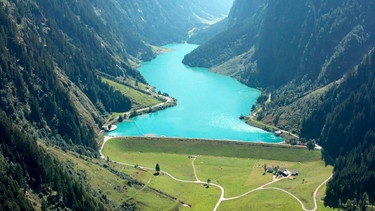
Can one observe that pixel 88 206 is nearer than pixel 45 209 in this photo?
No

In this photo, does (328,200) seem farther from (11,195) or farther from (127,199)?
(11,195)

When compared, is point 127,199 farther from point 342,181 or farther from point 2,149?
point 342,181

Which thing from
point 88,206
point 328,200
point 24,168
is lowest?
point 328,200

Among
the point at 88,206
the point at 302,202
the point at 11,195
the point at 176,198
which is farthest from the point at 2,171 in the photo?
the point at 302,202

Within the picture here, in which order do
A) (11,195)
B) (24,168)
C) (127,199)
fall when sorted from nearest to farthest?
(11,195)
(24,168)
(127,199)

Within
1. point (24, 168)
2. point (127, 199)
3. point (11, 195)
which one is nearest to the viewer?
point (11, 195)

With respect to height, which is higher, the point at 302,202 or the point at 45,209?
the point at 45,209

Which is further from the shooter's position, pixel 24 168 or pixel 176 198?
pixel 176 198

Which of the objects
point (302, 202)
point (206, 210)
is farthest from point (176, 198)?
point (302, 202)

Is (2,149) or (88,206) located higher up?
(2,149)
